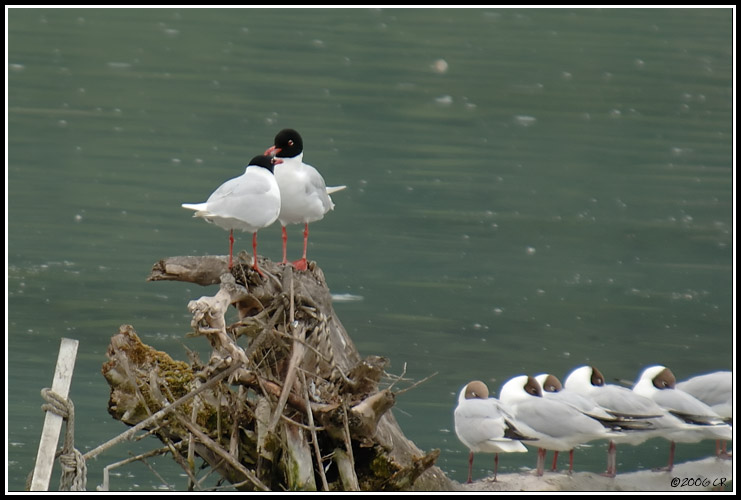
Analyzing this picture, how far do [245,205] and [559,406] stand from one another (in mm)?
2065

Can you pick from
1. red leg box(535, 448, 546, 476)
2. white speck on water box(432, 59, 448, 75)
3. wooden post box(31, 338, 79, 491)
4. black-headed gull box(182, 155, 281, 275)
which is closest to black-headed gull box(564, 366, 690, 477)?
red leg box(535, 448, 546, 476)

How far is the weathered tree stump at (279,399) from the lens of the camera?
4.84m

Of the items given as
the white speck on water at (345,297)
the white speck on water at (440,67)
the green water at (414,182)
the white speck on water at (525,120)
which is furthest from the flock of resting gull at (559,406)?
the white speck on water at (440,67)

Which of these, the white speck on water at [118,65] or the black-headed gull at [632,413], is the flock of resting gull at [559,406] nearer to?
the black-headed gull at [632,413]

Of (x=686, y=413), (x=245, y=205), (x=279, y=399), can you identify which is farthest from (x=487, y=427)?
(x=245, y=205)

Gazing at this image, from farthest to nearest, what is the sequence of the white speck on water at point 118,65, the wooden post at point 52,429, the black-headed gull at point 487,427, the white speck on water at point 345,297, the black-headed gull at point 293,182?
1. the white speck on water at point 118,65
2. the white speck on water at point 345,297
3. the black-headed gull at point 487,427
4. the black-headed gull at point 293,182
5. the wooden post at point 52,429

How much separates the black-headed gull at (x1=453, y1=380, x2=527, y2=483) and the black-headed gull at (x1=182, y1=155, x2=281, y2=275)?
154 cm

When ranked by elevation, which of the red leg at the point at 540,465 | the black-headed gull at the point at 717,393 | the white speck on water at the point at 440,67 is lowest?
the red leg at the point at 540,465

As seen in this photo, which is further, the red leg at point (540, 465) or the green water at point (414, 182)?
the green water at point (414, 182)

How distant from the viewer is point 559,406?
6.04m

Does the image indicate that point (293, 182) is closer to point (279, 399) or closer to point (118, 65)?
point (279, 399)

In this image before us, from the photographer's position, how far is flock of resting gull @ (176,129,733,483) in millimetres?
5547

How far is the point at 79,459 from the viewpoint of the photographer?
4582 millimetres

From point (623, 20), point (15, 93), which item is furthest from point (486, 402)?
point (623, 20)
